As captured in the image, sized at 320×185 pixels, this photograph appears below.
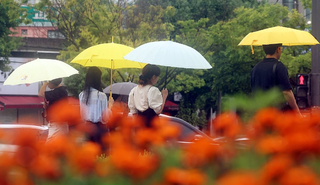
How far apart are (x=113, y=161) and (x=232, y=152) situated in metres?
0.39

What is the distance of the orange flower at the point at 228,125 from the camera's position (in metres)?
1.68

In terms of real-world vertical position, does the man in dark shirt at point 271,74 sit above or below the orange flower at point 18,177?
above

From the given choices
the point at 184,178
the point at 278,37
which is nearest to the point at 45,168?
the point at 184,178

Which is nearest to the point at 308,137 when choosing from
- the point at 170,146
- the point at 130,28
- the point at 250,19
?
the point at 170,146

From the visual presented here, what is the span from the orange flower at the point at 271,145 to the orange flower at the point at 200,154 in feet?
0.46

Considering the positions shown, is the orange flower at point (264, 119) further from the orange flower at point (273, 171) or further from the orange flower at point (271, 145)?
the orange flower at point (273, 171)

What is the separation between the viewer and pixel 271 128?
1.69 m

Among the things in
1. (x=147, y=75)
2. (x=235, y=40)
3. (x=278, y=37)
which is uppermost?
(x=235, y=40)

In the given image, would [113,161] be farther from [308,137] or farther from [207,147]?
[308,137]

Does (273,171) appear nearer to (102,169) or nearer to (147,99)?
(102,169)

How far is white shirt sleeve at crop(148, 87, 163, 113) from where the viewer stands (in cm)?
528

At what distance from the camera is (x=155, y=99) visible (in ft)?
17.4

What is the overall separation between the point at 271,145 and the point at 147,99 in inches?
152

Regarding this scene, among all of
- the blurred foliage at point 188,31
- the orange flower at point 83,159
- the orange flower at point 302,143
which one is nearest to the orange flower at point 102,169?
the orange flower at point 83,159
